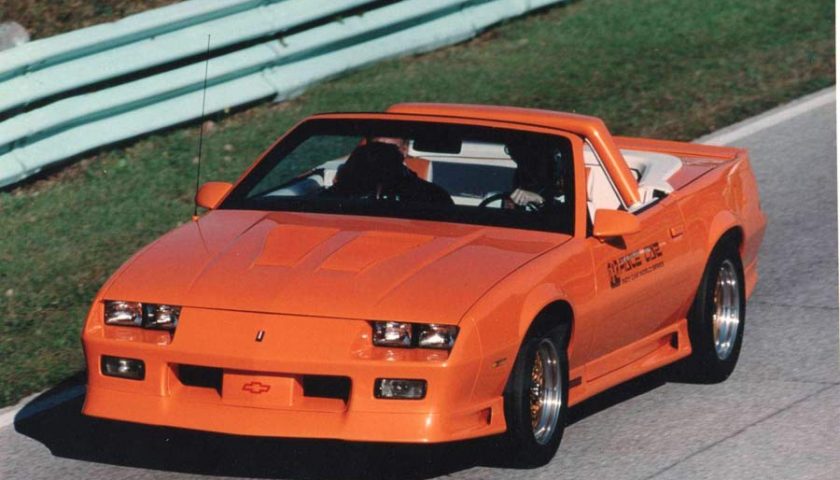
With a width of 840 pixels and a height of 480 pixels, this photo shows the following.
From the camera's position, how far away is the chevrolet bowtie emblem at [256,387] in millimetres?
6648

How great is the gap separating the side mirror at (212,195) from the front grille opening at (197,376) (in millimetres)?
1539

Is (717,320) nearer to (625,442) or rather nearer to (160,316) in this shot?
(625,442)

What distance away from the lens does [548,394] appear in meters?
7.30

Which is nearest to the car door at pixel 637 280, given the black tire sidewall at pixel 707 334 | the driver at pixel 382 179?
the black tire sidewall at pixel 707 334

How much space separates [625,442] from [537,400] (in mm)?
661

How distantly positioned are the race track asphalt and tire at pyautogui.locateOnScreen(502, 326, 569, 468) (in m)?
0.10

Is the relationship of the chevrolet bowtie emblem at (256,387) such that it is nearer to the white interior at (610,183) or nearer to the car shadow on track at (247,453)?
the car shadow on track at (247,453)

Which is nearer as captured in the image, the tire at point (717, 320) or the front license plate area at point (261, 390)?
the front license plate area at point (261, 390)

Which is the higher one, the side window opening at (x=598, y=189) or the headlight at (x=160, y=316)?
the side window opening at (x=598, y=189)

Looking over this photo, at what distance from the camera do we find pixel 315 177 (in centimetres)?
847

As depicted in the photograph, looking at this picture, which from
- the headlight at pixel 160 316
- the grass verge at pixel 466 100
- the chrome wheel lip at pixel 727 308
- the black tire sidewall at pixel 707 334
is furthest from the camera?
the grass verge at pixel 466 100

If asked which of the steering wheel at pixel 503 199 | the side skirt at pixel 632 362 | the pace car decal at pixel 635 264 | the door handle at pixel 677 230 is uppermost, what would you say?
the steering wheel at pixel 503 199

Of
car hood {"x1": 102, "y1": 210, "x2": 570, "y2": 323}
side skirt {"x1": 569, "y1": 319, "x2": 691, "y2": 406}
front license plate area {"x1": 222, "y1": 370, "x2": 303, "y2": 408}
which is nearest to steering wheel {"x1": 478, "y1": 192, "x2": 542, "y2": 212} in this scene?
car hood {"x1": 102, "y1": 210, "x2": 570, "y2": 323}

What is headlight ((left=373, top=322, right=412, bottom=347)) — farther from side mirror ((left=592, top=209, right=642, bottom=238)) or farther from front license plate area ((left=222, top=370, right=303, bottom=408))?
side mirror ((left=592, top=209, right=642, bottom=238))
